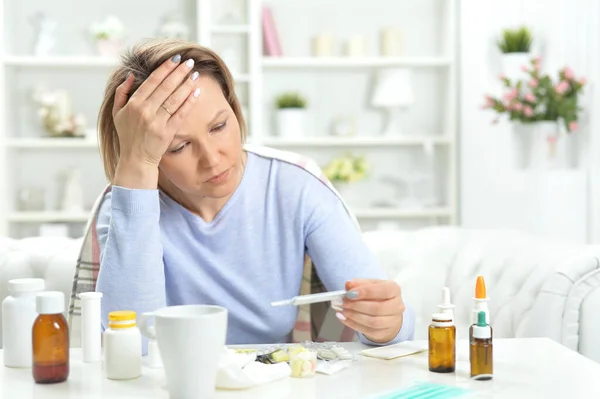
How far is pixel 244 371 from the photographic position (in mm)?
1104

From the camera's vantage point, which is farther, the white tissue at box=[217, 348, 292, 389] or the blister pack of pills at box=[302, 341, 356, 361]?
the blister pack of pills at box=[302, 341, 356, 361]

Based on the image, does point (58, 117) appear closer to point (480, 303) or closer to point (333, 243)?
point (333, 243)

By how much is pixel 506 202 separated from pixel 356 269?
3217mm

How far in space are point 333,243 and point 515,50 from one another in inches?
120

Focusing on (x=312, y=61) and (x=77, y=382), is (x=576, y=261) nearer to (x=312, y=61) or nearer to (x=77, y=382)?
(x=77, y=382)

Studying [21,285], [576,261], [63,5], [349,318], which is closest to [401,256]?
[576,261]

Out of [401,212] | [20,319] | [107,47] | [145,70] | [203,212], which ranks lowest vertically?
[401,212]

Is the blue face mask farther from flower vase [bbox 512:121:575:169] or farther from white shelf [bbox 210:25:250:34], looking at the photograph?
white shelf [bbox 210:25:250:34]

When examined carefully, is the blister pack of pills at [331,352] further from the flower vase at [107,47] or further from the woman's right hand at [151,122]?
the flower vase at [107,47]

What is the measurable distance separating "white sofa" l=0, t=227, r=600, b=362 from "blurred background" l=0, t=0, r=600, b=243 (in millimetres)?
2276

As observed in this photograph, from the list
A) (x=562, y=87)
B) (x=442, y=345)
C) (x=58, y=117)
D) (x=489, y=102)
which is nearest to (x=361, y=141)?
(x=489, y=102)

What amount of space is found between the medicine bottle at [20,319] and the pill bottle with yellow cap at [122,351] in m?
0.13

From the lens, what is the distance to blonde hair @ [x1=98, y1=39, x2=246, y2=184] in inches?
62.1

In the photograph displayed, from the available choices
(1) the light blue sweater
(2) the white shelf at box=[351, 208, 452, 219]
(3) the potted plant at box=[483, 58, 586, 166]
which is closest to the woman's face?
(1) the light blue sweater
